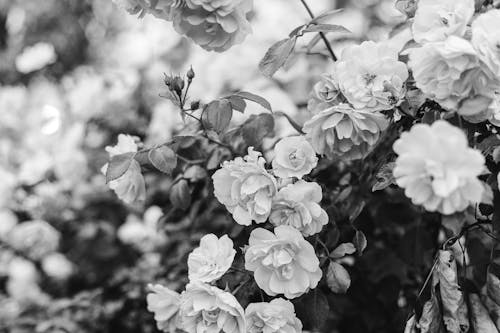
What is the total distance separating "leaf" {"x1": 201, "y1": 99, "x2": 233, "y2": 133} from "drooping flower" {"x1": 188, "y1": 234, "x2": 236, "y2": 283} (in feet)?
0.65

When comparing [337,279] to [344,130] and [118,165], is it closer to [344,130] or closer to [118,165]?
[344,130]

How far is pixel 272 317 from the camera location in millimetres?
963

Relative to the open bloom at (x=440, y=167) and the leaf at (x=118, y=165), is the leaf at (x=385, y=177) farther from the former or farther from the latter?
the leaf at (x=118, y=165)

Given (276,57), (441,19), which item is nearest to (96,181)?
(276,57)

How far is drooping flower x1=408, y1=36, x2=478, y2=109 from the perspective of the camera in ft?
2.60

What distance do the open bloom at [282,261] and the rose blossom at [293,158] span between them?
0.30 feet

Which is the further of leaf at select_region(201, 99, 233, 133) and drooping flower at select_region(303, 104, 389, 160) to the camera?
leaf at select_region(201, 99, 233, 133)

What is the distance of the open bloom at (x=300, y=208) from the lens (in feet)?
3.05

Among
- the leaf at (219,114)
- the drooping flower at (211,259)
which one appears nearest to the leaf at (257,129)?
the leaf at (219,114)

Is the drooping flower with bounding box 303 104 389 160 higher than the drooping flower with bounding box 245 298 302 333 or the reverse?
higher

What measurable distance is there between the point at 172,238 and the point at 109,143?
705mm

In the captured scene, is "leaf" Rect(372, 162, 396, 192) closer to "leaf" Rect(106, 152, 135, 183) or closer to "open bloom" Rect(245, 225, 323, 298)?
"open bloom" Rect(245, 225, 323, 298)

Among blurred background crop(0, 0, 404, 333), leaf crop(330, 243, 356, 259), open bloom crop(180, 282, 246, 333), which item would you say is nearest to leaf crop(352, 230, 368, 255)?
Result: leaf crop(330, 243, 356, 259)

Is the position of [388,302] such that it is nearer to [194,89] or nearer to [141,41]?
[194,89]
